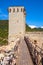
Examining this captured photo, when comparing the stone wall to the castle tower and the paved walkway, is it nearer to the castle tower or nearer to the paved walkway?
the castle tower

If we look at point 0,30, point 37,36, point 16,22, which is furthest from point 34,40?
point 0,30

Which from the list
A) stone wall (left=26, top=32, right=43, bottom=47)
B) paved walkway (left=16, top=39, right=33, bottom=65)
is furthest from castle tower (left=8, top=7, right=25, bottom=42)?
paved walkway (left=16, top=39, right=33, bottom=65)

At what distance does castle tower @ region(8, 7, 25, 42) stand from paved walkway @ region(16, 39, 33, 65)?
5.79ft

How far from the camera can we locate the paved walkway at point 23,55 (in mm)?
A: 37487

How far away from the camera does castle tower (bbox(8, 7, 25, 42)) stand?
1655 inches

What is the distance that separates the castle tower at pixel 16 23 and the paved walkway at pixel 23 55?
177cm

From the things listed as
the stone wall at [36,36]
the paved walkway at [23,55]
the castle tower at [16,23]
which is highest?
the castle tower at [16,23]

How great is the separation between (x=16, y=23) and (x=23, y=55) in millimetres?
4722

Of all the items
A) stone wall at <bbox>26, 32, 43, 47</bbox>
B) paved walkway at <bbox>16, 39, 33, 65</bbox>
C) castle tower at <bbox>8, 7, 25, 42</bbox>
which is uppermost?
castle tower at <bbox>8, 7, 25, 42</bbox>

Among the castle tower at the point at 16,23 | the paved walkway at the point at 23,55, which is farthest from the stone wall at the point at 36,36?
A: the paved walkway at the point at 23,55

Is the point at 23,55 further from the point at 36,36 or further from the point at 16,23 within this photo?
the point at 16,23

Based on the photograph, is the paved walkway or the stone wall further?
the stone wall

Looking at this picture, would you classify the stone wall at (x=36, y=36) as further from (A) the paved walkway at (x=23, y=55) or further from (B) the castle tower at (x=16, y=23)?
(A) the paved walkway at (x=23, y=55)

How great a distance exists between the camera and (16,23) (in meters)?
42.3
